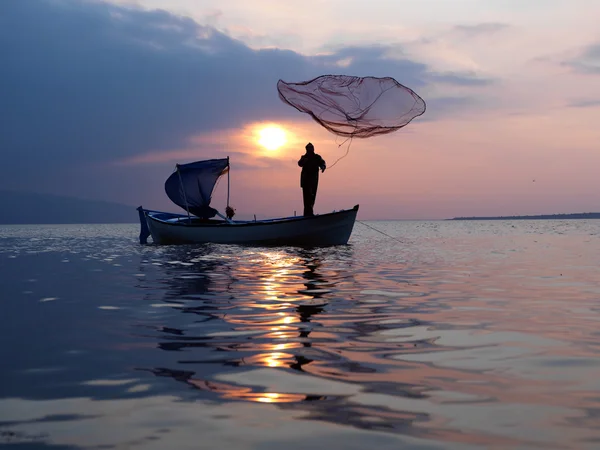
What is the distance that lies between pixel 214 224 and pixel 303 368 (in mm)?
26050

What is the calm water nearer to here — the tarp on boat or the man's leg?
the man's leg

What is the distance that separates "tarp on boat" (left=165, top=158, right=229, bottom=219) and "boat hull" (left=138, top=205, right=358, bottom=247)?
5.40 ft

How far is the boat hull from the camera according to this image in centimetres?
2839

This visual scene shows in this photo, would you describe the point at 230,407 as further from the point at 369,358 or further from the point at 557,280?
the point at 557,280

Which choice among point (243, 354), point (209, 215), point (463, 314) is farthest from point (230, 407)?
point (209, 215)

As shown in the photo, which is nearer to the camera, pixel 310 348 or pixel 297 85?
pixel 310 348

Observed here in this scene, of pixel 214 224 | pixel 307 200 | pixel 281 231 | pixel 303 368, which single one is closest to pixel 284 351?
pixel 303 368

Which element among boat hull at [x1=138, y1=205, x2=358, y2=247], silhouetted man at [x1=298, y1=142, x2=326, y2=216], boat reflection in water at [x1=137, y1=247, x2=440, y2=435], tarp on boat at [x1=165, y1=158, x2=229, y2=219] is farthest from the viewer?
tarp on boat at [x1=165, y1=158, x2=229, y2=219]

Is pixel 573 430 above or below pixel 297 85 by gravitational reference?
below

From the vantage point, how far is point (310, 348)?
6992 mm

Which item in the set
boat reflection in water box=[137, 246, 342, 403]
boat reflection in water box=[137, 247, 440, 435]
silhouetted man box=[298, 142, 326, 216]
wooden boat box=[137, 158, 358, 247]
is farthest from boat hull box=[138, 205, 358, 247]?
boat reflection in water box=[137, 247, 440, 435]

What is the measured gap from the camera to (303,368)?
6.00 m

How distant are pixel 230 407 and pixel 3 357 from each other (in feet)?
11.2

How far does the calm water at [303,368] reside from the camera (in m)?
4.21
